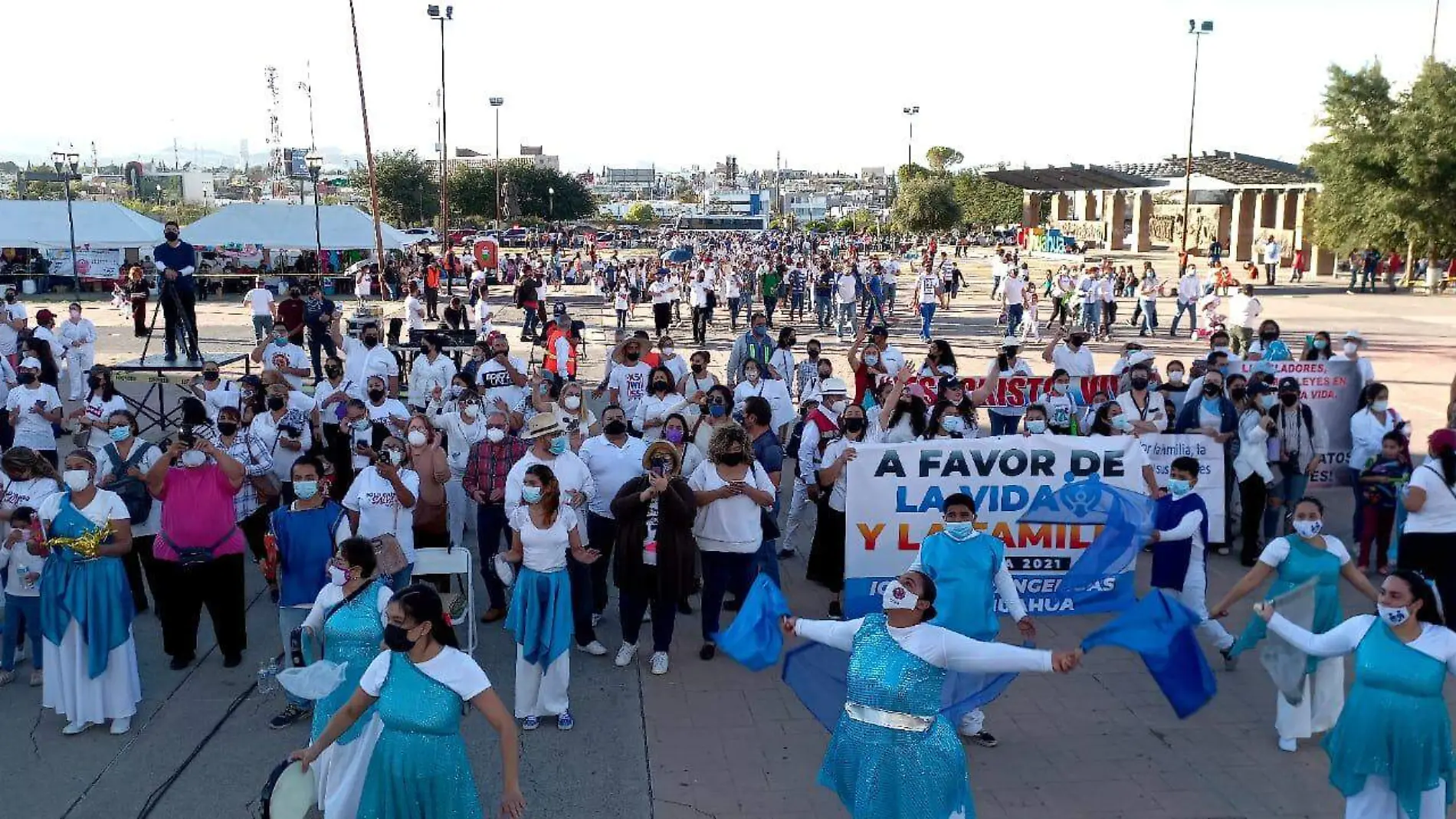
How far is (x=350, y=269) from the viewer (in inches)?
1518

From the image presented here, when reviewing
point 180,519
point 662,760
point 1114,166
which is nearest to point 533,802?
point 662,760

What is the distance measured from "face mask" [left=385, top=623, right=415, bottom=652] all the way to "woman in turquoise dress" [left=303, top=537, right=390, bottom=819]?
3.08 ft

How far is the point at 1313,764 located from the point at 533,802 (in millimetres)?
4205

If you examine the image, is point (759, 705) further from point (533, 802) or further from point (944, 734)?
point (944, 734)

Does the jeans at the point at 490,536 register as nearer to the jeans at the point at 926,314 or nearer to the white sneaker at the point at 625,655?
the white sneaker at the point at 625,655

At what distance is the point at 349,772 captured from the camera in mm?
5137

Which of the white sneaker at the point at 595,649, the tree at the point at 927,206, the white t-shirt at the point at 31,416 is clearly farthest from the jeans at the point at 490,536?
the tree at the point at 927,206

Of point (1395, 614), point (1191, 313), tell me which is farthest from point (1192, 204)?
point (1395, 614)

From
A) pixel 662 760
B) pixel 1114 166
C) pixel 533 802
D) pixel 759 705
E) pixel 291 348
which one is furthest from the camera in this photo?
pixel 1114 166

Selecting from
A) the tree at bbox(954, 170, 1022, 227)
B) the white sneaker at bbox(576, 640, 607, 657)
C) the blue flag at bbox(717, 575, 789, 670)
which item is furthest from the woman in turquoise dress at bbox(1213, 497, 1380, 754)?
the tree at bbox(954, 170, 1022, 227)

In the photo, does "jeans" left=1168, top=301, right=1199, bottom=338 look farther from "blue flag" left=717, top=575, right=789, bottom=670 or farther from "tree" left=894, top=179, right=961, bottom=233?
"tree" left=894, top=179, right=961, bottom=233

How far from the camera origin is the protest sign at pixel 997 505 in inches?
329

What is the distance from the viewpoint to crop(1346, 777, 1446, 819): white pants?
4.84 metres

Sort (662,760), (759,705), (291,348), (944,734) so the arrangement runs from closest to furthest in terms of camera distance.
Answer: (944,734)
(662,760)
(759,705)
(291,348)
